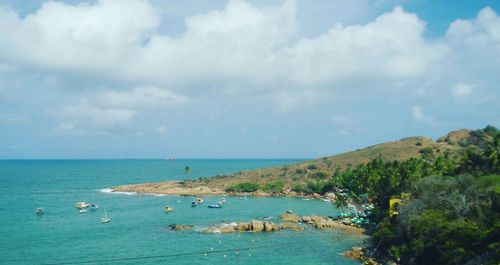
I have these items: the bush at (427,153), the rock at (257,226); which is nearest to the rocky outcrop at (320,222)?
the rock at (257,226)

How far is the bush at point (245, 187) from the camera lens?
14300 cm

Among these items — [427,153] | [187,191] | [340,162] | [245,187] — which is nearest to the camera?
[245,187]

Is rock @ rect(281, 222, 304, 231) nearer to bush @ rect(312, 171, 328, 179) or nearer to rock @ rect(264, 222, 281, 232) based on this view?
rock @ rect(264, 222, 281, 232)

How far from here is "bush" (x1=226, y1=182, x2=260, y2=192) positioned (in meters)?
143

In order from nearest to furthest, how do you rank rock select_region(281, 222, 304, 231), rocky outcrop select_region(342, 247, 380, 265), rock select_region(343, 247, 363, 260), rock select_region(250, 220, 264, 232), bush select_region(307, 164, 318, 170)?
rocky outcrop select_region(342, 247, 380, 265) < rock select_region(343, 247, 363, 260) < rock select_region(250, 220, 264, 232) < rock select_region(281, 222, 304, 231) < bush select_region(307, 164, 318, 170)

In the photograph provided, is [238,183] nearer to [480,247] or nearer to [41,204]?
[41,204]

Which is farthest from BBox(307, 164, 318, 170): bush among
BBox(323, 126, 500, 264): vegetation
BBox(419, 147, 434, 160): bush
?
BBox(323, 126, 500, 264): vegetation

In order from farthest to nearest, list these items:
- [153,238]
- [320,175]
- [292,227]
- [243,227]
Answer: [320,175]
[292,227]
[243,227]
[153,238]

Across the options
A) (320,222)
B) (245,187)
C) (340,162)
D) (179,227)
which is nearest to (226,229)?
(179,227)

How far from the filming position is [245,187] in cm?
14350

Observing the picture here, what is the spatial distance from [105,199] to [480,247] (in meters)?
→ 109

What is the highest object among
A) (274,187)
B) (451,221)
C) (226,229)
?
(451,221)

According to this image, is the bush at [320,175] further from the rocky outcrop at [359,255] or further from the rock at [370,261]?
the rock at [370,261]

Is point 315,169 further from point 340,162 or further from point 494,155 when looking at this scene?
point 494,155
